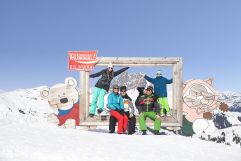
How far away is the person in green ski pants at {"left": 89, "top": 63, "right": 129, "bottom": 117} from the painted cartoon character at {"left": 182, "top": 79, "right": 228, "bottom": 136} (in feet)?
7.42

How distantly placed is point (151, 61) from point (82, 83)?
2217 mm

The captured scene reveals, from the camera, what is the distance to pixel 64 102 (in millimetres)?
12555

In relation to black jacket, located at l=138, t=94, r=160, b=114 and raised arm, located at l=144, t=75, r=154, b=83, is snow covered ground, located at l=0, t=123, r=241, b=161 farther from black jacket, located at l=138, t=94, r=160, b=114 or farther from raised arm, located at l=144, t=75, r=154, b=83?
raised arm, located at l=144, t=75, r=154, b=83

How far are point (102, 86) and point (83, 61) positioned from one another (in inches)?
39.5

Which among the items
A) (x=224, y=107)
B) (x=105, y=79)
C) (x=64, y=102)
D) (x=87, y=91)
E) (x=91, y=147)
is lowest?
(x=91, y=147)

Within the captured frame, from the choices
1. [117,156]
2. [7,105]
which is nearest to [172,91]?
[117,156]

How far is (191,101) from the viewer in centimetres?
1260

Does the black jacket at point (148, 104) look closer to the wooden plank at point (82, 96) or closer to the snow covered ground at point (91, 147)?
the wooden plank at point (82, 96)

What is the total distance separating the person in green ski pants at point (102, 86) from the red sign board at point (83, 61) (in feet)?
1.19

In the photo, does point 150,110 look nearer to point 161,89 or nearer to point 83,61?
point 161,89

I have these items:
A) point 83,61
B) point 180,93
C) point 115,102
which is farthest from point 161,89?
point 83,61

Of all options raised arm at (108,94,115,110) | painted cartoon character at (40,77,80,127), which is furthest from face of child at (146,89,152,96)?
painted cartoon character at (40,77,80,127)

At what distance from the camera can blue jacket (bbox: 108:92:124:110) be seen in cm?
1086

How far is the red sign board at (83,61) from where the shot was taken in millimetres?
12227
